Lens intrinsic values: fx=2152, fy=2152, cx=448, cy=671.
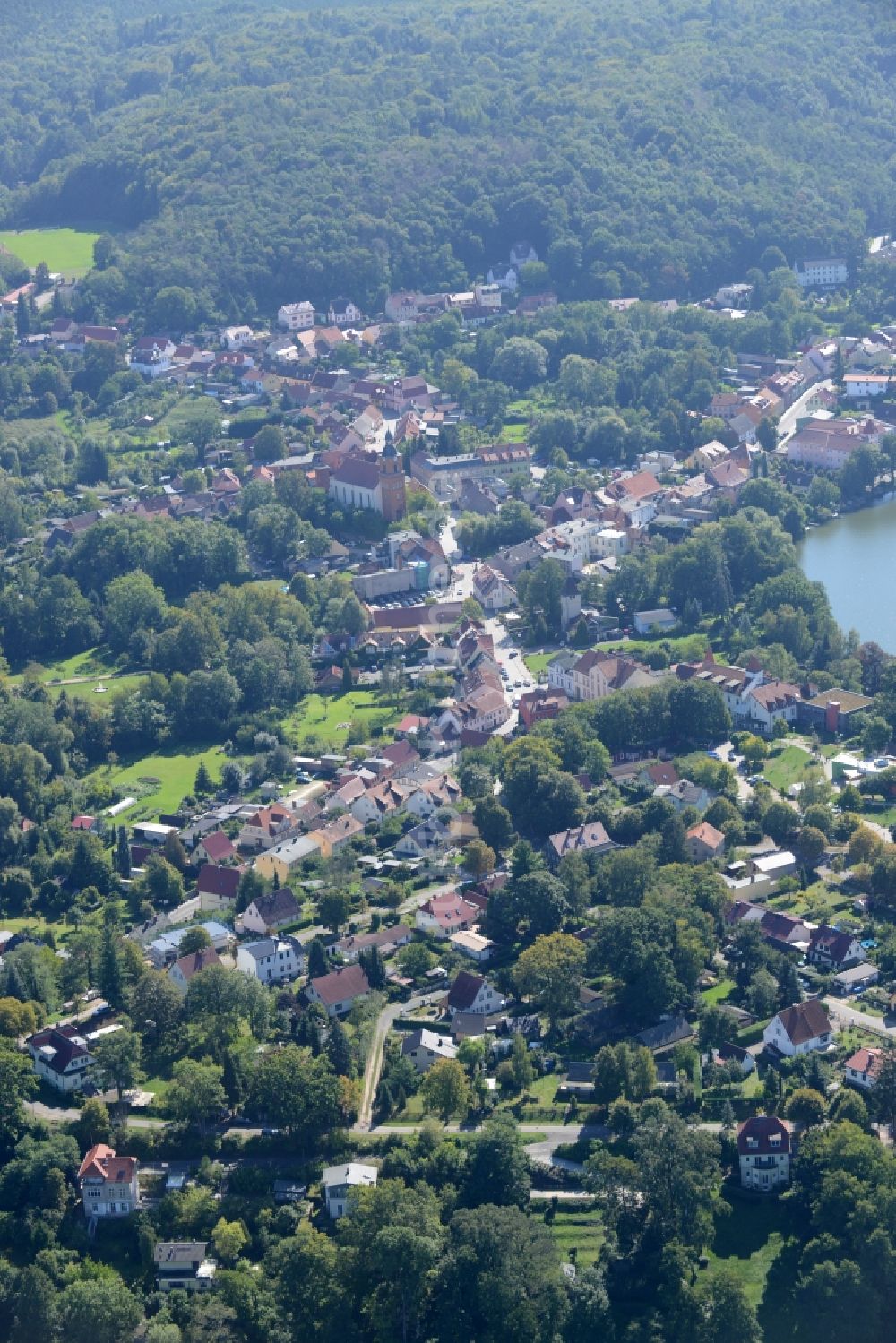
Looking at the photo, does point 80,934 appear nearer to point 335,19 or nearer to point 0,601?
point 0,601

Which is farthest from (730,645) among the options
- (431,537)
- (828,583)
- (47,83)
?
(47,83)

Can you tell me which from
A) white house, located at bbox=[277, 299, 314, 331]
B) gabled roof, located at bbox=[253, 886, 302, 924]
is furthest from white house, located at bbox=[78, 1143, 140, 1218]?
white house, located at bbox=[277, 299, 314, 331]

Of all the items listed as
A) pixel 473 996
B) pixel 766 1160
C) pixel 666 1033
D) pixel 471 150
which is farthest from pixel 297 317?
pixel 766 1160

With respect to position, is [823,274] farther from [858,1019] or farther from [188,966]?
[188,966]

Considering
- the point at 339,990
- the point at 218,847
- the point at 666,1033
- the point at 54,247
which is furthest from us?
the point at 54,247

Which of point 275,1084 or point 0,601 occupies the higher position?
point 275,1084

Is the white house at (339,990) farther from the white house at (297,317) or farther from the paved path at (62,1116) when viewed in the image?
the white house at (297,317)
